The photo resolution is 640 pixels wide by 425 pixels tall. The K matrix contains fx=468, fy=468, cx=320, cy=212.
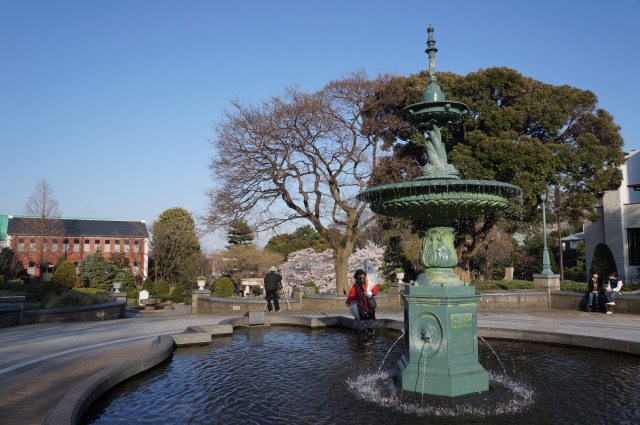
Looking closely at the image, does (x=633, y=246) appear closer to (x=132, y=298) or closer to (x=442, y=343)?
(x=442, y=343)

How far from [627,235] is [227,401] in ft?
105

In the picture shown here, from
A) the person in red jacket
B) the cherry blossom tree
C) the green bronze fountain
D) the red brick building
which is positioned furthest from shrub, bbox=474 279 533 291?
the red brick building

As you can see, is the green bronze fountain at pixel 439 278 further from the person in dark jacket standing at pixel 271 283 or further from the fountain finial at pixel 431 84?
the person in dark jacket standing at pixel 271 283

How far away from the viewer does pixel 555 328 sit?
13156 mm

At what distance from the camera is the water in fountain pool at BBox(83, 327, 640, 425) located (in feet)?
20.0

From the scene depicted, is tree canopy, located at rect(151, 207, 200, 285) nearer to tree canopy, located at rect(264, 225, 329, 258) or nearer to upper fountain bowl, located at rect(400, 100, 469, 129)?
tree canopy, located at rect(264, 225, 329, 258)

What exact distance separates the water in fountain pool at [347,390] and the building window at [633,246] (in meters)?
24.7

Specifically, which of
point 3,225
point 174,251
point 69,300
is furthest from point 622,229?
point 3,225

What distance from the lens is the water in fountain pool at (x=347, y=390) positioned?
240 inches

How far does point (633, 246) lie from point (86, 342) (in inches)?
1267

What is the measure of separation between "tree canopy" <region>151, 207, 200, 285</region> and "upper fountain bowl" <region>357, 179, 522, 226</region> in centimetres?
3978

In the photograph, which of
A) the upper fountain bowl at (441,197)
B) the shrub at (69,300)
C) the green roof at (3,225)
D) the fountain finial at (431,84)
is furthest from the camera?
the green roof at (3,225)

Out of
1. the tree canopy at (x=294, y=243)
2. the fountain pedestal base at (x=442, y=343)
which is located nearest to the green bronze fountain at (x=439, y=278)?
the fountain pedestal base at (x=442, y=343)

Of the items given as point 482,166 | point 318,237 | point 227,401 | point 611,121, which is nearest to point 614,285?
point 482,166
